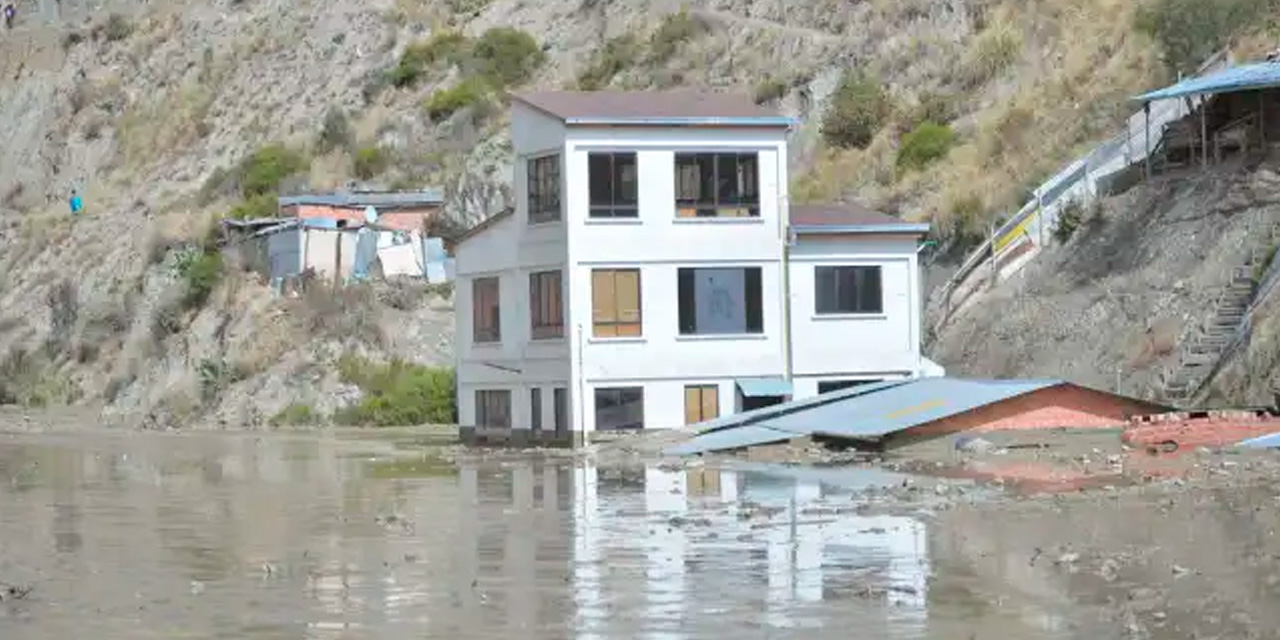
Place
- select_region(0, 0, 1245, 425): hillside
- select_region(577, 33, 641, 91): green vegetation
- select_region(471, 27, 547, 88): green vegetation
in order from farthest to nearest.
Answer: select_region(471, 27, 547, 88): green vegetation → select_region(577, 33, 641, 91): green vegetation → select_region(0, 0, 1245, 425): hillside

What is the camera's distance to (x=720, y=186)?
50406mm

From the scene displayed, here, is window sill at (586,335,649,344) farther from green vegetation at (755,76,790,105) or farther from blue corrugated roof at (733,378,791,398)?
green vegetation at (755,76,790,105)

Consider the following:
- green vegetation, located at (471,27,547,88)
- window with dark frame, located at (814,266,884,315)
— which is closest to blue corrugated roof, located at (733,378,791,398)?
window with dark frame, located at (814,266,884,315)

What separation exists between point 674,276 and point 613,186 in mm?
2271

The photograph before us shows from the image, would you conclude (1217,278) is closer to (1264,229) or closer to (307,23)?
(1264,229)

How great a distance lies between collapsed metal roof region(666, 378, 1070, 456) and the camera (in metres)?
39.4

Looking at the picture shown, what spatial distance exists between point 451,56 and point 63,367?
801 inches

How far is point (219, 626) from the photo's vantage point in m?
19.0

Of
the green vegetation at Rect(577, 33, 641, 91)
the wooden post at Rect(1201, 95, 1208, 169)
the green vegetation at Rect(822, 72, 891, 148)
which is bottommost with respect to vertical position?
the wooden post at Rect(1201, 95, 1208, 169)

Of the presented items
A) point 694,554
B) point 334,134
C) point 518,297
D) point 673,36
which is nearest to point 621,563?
point 694,554

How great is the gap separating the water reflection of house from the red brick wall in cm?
479

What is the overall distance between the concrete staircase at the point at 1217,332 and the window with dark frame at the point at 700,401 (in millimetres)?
9688

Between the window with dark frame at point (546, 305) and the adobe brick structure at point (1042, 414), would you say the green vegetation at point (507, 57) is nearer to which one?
the window with dark frame at point (546, 305)

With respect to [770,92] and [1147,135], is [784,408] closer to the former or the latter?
[1147,135]
